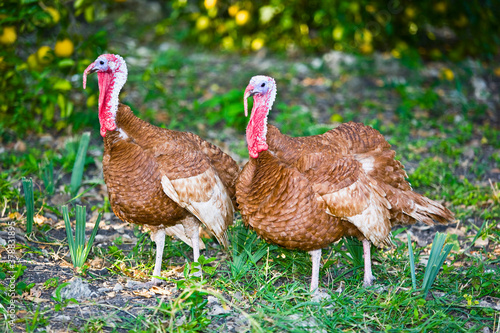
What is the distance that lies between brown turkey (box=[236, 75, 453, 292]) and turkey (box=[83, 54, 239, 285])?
0.88 feet

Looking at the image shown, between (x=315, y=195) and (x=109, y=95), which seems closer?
(x=315, y=195)

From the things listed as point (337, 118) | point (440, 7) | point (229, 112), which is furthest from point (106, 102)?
point (440, 7)

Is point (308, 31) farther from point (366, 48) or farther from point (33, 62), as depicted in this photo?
point (33, 62)

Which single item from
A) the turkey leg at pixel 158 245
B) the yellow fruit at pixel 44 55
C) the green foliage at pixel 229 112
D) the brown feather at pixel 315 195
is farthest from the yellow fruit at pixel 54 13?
the brown feather at pixel 315 195

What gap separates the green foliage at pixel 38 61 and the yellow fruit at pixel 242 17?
362 centimetres

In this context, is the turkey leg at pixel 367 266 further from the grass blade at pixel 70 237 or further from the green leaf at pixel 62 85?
the green leaf at pixel 62 85

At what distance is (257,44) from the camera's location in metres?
8.72

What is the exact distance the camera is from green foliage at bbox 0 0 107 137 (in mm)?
4797

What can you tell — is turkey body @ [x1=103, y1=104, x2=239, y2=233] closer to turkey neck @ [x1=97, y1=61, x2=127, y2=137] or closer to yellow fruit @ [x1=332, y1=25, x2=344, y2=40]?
turkey neck @ [x1=97, y1=61, x2=127, y2=137]

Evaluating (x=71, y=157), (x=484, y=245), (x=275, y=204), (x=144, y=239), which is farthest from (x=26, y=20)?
(x=484, y=245)

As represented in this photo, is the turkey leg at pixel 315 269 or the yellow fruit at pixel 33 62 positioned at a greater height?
the yellow fruit at pixel 33 62

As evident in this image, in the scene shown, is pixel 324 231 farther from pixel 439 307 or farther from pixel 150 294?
pixel 150 294

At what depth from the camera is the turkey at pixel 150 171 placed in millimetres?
3340

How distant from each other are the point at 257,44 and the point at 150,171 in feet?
19.1
